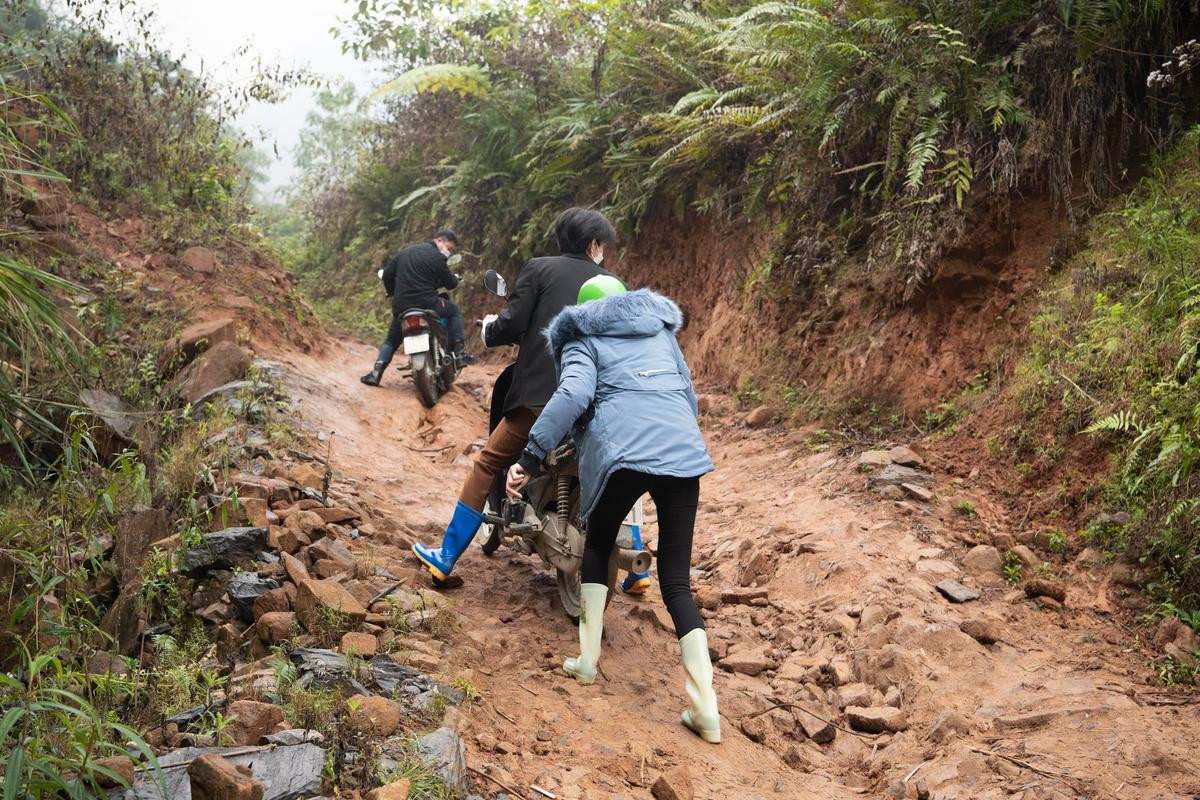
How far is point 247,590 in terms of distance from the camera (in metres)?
4.07

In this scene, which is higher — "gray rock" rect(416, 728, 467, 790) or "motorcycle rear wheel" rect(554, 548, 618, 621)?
"gray rock" rect(416, 728, 467, 790)

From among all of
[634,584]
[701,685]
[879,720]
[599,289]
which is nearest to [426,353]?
[634,584]

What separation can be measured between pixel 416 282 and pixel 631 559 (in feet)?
20.9

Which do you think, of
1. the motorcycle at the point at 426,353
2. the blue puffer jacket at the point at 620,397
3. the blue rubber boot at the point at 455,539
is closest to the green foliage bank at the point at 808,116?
the motorcycle at the point at 426,353

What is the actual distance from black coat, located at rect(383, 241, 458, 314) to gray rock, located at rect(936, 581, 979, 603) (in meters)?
6.54

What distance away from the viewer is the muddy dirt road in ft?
11.2

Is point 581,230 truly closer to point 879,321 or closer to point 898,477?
point 898,477

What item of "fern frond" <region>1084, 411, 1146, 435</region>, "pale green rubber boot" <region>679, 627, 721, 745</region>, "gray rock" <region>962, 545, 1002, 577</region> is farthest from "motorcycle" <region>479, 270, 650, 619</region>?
"fern frond" <region>1084, 411, 1146, 435</region>

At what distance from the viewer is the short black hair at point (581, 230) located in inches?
197

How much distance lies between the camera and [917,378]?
6.78 metres

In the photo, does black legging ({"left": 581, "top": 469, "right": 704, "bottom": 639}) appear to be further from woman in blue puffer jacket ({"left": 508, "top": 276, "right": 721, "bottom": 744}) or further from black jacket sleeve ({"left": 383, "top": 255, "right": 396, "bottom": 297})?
black jacket sleeve ({"left": 383, "top": 255, "right": 396, "bottom": 297})

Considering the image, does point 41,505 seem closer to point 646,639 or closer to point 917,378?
point 646,639

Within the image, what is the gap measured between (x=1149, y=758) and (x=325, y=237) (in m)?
17.4

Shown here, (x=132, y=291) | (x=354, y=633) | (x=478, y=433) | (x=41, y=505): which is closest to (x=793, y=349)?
(x=478, y=433)
